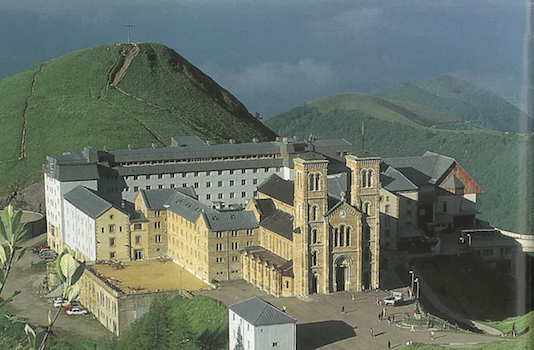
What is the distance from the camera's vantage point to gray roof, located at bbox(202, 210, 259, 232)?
63.8 metres

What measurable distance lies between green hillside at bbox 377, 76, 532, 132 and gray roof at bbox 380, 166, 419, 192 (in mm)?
16726

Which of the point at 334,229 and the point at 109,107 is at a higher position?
the point at 109,107

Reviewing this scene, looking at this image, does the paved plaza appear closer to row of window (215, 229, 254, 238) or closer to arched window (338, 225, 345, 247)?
arched window (338, 225, 345, 247)

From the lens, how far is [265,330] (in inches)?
1892

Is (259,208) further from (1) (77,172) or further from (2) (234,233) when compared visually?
(1) (77,172)

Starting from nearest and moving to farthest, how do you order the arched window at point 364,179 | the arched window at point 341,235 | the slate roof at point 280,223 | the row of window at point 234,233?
the arched window at point 341,235
the arched window at point 364,179
the slate roof at point 280,223
the row of window at point 234,233

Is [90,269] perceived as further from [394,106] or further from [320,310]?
[394,106]

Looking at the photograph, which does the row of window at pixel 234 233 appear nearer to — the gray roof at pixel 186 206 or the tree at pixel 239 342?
the gray roof at pixel 186 206

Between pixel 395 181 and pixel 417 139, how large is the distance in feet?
213

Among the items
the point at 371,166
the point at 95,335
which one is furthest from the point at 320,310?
the point at 95,335

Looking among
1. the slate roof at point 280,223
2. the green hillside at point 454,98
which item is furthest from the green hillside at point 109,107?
the slate roof at point 280,223

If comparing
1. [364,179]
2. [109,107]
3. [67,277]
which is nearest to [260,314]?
[364,179]

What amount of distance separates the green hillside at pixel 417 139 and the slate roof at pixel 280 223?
1474 centimetres

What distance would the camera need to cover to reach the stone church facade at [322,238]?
57.8 metres
